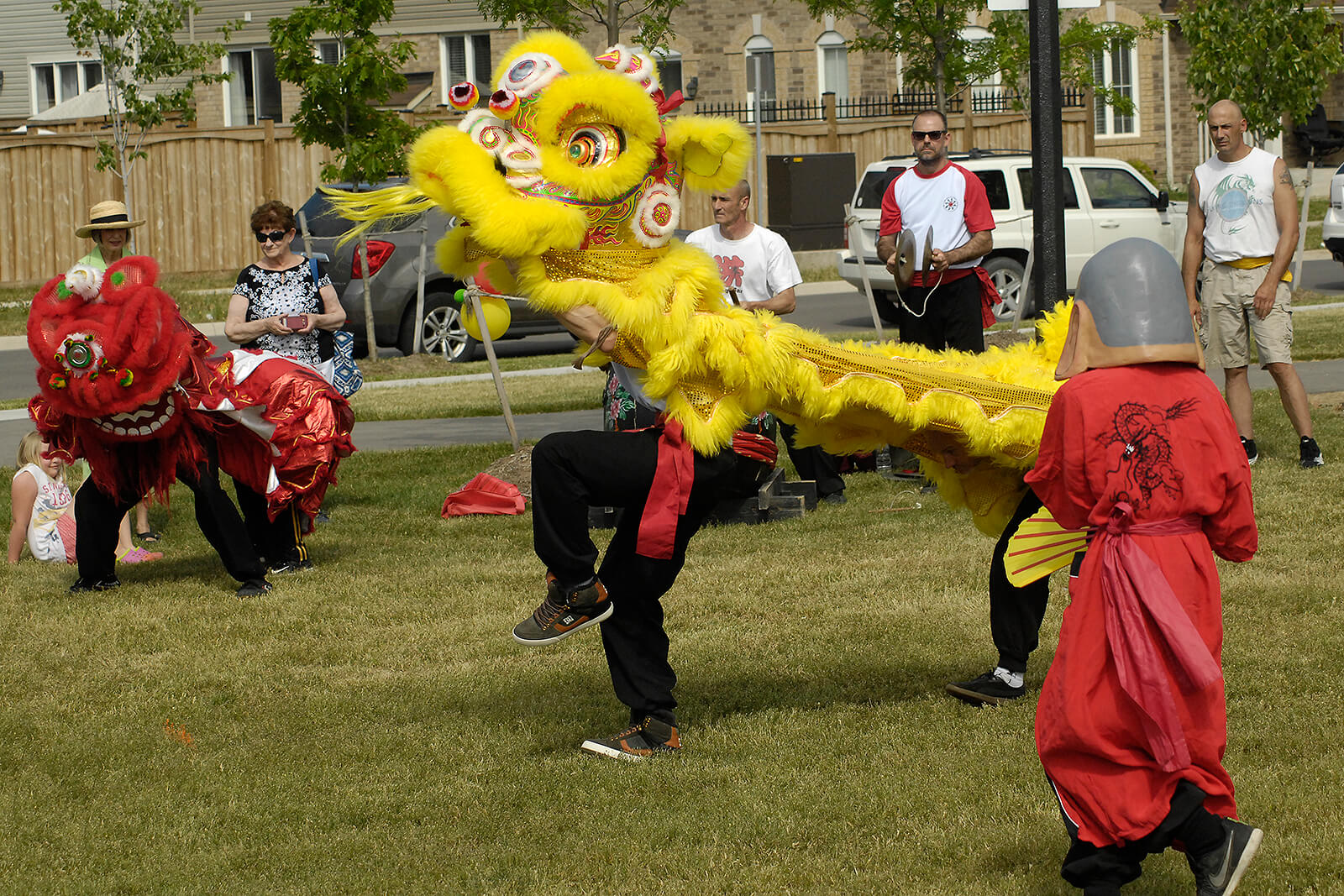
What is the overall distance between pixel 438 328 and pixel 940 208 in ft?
29.1

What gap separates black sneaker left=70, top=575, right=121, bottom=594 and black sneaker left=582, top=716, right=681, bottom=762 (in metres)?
3.54

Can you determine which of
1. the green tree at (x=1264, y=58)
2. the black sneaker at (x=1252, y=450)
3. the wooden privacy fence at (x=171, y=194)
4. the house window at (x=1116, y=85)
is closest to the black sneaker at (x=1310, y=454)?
the black sneaker at (x=1252, y=450)

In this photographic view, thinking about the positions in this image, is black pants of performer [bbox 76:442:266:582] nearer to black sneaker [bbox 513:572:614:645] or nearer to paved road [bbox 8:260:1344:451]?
black sneaker [bbox 513:572:614:645]

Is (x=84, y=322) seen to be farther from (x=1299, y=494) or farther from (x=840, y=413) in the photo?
(x=1299, y=494)

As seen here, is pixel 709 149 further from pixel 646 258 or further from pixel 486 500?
pixel 486 500

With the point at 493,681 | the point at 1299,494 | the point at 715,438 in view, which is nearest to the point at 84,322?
the point at 493,681

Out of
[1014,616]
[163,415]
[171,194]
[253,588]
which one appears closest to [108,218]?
[163,415]

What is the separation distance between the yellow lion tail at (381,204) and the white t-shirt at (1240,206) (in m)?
5.38

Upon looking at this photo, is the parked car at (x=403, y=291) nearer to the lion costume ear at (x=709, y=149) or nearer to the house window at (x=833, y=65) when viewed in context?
the lion costume ear at (x=709, y=149)

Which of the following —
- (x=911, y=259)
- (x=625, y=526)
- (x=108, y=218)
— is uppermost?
(x=108, y=218)

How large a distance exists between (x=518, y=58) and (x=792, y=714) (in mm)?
2304

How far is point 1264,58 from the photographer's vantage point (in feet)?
64.5

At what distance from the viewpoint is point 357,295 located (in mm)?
15906

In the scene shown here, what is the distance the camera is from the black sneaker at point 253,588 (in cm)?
717
